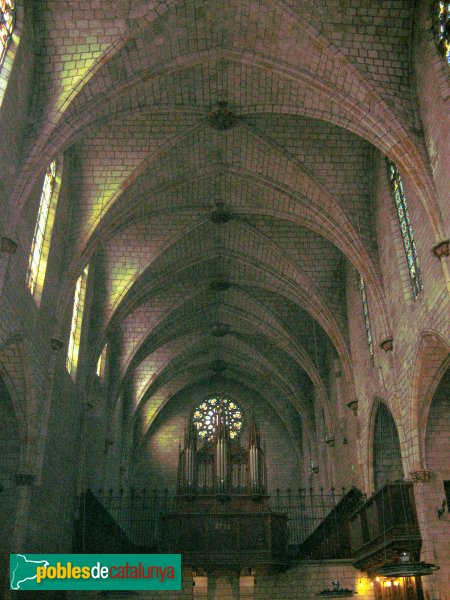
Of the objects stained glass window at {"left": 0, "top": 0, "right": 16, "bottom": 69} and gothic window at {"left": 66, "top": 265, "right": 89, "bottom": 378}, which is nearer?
stained glass window at {"left": 0, "top": 0, "right": 16, "bottom": 69}

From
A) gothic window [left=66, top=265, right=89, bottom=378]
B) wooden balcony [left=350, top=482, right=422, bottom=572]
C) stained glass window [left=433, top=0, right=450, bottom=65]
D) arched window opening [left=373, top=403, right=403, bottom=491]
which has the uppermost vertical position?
stained glass window [left=433, top=0, right=450, bottom=65]

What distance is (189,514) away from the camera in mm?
20469

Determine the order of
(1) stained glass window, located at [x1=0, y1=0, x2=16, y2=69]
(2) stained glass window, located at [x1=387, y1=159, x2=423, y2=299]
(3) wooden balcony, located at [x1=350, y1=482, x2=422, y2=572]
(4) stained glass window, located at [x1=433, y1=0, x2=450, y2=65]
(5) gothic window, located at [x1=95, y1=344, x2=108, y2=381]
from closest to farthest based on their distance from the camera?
1. (1) stained glass window, located at [x1=0, y1=0, x2=16, y2=69]
2. (4) stained glass window, located at [x1=433, y1=0, x2=450, y2=65]
3. (3) wooden balcony, located at [x1=350, y1=482, x2=422, y2=572]
4. (2) stained glass window, located at [x1=387, y1=159, x2=423, y2=299]
5. (5) gothic window, located at [x1=95, y1=344, x2=108, y2=381]

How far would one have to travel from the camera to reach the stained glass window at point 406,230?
51.9 feet

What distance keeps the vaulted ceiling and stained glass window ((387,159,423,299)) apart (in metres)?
1.65

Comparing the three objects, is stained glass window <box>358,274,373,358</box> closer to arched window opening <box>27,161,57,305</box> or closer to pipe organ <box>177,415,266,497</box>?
pipe organ <box>177,415,266,497</box>

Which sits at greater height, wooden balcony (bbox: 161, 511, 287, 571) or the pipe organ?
the pipe organ

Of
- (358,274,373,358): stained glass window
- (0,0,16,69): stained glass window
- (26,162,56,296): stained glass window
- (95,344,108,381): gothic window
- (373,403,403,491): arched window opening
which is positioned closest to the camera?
(0,0,16,69): stained glass window

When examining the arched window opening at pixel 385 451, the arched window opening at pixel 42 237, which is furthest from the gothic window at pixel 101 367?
the arched window opening at pixel 385 451

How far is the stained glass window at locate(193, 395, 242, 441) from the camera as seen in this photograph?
34.0 meters

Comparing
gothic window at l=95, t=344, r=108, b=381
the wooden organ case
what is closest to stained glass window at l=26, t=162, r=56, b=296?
gothic window at l=95, t=344, r=108, b=381

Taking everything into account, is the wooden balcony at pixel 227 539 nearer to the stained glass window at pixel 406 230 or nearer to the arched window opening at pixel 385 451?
the arched window opening at pixel 385 451

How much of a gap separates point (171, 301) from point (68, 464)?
946 centimetres

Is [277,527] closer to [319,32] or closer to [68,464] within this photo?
[68,464]
